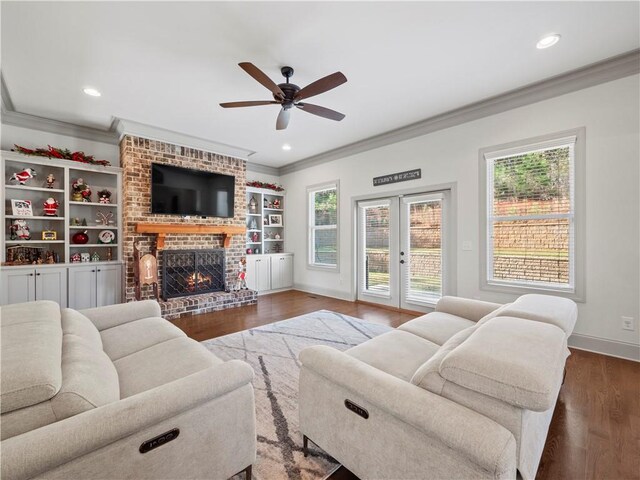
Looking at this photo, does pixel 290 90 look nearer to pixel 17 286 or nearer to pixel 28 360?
pixel 28 360

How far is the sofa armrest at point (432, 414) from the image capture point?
0.87 meters

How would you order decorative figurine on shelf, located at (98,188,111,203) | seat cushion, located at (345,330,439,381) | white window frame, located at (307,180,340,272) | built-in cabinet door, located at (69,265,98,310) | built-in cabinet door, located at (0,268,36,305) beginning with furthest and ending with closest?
white window frame, located at (307,180,340,272) < decorative figurine on shelf, located at (98,188,111,203) < built-in cabinet door, located at (69,265,98,310) < built-in cabinet door, located at (0,268,36,305) < seat cushion, located at (345,330,439,381)

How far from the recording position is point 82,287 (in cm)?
Result: 412

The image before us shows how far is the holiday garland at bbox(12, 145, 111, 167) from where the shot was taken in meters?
3.86

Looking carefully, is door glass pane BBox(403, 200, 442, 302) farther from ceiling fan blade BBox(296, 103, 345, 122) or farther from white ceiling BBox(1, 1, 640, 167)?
ceiling fan blade BBox(296, 103, 345, 122)

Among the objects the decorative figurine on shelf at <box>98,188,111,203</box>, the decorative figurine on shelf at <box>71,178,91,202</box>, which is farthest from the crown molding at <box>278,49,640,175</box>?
the decorative figurine on shelf at <box>71,178,91,202</box>

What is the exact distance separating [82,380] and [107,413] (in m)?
0.24

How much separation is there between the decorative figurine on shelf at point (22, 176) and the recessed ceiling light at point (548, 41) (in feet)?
20.9

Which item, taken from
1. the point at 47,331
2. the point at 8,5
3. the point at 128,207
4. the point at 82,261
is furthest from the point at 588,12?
the point at 82,261

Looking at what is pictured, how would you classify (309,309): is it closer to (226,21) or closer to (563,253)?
(563,253)

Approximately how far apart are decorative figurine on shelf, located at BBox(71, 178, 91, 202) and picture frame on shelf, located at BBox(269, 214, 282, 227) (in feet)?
11.2

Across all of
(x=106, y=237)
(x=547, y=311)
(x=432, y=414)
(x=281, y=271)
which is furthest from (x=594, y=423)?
(x=106, y=237)

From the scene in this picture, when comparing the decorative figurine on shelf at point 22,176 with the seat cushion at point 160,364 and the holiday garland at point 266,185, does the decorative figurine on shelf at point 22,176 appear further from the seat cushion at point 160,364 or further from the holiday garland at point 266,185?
the seat cushion at point 160,364

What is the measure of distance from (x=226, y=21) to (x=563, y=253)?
4.19m
